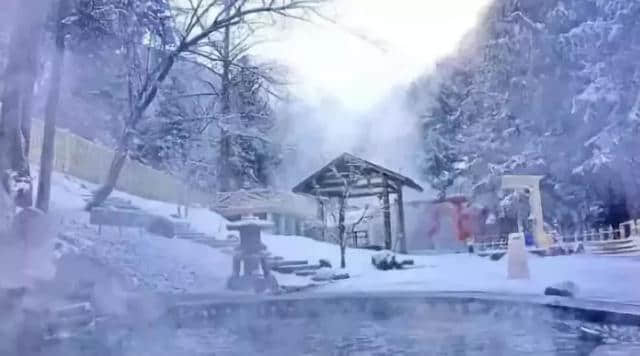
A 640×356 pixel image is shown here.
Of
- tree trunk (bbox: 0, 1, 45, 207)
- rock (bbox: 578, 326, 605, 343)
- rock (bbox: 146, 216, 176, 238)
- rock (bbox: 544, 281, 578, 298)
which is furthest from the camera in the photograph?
rock (bbox: 146, 216, 176, 238)

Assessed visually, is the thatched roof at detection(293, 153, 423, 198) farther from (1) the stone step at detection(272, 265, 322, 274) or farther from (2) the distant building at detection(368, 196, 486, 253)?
(1) the stone step at detection(272, 265, 322, 274)

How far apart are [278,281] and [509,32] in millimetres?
1616

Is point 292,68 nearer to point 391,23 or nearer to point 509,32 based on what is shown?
point 391,23

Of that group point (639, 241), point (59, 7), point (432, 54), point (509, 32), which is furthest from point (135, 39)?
point (639, 241)

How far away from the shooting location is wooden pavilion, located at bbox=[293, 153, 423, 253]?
3.09m

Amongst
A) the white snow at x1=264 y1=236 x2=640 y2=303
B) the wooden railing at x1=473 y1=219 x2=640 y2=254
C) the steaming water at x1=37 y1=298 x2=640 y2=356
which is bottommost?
the steaming water at x1=37 y1=298 x2=640 y2=356

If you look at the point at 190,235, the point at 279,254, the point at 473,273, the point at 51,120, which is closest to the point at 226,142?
the point at 190,235

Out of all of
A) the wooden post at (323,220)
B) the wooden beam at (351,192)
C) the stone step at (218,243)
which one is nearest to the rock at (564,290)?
the wooden beam at (351,192)

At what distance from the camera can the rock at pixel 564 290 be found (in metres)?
2.88

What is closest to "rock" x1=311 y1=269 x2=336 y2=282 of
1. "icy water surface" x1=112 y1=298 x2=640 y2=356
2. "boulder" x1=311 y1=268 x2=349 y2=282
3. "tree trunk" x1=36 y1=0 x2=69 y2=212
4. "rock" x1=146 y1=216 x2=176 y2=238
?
"boulder" x1=311 y1=268 x2=349 y2=282

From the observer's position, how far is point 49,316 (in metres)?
2.91

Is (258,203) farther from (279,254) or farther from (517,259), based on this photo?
(517,259)

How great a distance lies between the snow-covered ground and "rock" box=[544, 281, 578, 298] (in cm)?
2

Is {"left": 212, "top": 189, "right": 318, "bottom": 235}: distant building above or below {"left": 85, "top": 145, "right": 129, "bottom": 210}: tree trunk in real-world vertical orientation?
below
